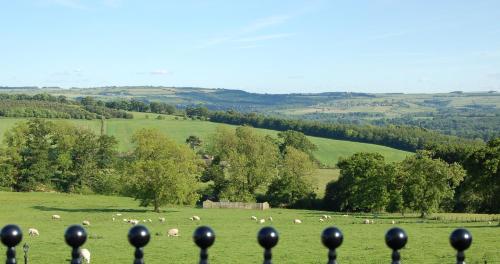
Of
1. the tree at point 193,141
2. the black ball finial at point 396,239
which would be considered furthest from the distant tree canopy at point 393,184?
the black ball finial at point 396,239

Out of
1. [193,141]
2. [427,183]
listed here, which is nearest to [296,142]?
[193,141]

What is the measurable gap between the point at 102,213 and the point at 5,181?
1157 inches

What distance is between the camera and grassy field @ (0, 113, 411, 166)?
114781mm

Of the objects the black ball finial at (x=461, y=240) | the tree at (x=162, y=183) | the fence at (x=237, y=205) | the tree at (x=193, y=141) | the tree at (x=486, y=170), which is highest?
the black ball finial at (x=461, y=240)

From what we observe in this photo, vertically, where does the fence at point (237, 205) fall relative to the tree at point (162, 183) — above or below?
below

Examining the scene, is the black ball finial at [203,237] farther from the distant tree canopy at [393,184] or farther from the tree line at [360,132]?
the tree line at [360,132]

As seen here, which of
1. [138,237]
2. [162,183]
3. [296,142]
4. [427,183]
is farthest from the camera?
[296,142]

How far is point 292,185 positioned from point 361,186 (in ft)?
41.3

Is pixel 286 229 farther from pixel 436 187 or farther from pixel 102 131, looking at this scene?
pixel 102 131

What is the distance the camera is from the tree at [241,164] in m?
77.2

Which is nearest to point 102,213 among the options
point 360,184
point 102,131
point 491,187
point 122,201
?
point 122,201

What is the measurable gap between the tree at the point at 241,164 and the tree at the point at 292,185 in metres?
2.92

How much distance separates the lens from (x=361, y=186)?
64.3 m

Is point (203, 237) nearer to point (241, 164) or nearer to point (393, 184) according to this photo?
point (393, 184)
